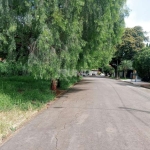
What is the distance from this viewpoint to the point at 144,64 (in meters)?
37.2

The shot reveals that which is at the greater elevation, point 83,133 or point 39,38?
point 39,38

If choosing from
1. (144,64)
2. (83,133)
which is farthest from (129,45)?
(83,133)

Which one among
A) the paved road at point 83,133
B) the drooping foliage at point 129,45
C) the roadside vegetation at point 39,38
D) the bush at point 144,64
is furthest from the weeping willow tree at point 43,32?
the drooping foliage at point 129,45

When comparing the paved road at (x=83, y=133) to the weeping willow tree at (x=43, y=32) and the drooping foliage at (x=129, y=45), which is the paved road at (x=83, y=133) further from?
the drooping foliage at (x=129, y=45)

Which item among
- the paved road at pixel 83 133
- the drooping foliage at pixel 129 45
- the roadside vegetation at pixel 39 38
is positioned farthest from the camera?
the drooping foliage at pixel 129 45

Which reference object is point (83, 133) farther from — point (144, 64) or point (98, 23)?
point (144, 64)

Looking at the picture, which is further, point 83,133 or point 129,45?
point 129,45

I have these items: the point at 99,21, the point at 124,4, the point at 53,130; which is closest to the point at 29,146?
the point at 53,130

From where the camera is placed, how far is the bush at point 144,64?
120 ft

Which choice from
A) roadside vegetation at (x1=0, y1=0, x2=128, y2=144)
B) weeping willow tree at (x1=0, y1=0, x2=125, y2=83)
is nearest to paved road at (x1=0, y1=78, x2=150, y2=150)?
roadside vegetation at (x1=0, y1=0, x2=128, y2=144)

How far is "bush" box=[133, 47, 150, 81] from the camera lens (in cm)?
3662

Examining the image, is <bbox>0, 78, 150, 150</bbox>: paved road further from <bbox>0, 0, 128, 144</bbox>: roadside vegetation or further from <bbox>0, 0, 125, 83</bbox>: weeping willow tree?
<bbox>0, 0, 125, 83</bbox>: weeping willow tree

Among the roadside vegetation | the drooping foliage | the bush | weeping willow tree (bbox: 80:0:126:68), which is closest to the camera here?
the roadside vegetation

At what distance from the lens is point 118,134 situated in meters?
6.42
